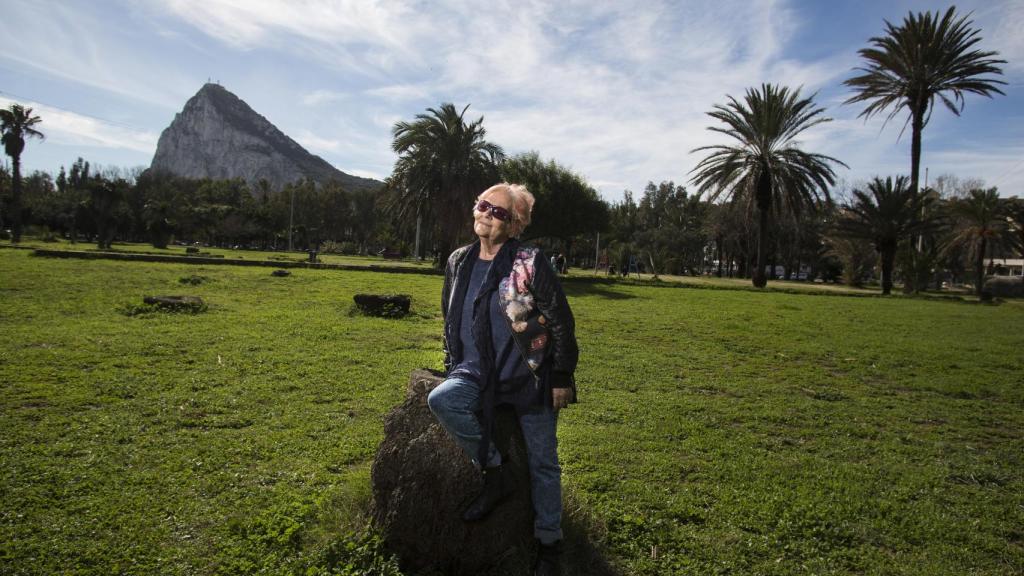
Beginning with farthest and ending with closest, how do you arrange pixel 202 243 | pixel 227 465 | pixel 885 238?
pixel 202 243 < pixel 885 238 < pixel 227 465

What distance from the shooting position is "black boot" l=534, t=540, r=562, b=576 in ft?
10.3

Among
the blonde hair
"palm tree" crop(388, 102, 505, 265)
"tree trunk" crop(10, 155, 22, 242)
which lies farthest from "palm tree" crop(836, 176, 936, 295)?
"tree trunk" crop(10, 155, 22, 242)

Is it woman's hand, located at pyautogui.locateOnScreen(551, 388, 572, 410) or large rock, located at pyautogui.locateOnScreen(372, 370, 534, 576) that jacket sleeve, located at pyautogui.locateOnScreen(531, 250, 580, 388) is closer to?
woman's hand, located at pyautogui.locateOnScreen(551, 388, 572, 410)

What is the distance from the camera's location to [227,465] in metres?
4.62

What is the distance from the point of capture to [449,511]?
321 cm

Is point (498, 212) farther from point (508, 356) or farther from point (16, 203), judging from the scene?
point (16, 203)

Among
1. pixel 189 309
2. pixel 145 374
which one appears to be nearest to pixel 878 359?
pixel 145 374

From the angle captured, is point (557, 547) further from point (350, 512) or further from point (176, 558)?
point (176, 558)

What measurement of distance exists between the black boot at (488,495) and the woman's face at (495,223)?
128 centimetres

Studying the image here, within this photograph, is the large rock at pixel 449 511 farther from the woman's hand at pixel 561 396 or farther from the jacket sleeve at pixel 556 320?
the jacket sleeve at pixel 556 320

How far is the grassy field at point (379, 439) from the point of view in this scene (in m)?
3.62

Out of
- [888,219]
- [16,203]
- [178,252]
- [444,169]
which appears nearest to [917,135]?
[888,219]

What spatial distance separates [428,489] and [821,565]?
8.46 ft

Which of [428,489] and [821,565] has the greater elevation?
[428,489]
